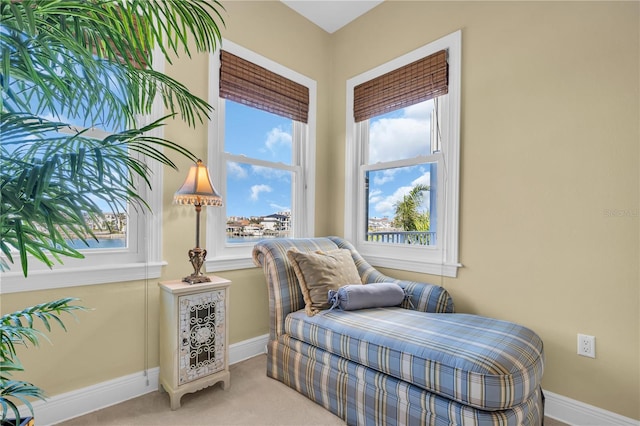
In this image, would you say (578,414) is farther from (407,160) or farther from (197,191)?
(197,191)

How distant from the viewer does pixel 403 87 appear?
2477mm

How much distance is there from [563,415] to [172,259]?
8.18ft

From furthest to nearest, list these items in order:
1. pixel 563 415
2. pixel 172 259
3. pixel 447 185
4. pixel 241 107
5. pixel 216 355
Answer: pixel 241 107
pixel 447 185
pixel 172 259
pixel 216 355
pixel 563 415

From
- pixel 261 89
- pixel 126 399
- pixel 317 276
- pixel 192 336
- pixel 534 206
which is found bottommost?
pixel 126 399

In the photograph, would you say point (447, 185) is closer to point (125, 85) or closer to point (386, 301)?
point (386, 301)

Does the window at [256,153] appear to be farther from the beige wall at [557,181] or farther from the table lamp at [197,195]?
the beige wall at [557,181]

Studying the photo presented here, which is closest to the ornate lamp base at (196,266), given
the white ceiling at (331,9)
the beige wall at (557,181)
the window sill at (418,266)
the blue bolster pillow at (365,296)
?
the blue bolster pillow at (365,296)

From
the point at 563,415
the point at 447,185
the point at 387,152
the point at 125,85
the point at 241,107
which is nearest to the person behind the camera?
the point at 125,85

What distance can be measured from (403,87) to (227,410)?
8.36 ft

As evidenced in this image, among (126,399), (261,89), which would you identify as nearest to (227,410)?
(126,399)

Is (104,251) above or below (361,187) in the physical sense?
below

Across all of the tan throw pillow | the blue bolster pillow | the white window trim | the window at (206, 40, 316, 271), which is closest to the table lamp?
the white window trim

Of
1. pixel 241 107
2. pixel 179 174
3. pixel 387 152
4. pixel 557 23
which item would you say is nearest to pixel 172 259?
pixel 179 174

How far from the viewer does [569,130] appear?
1720 mm
